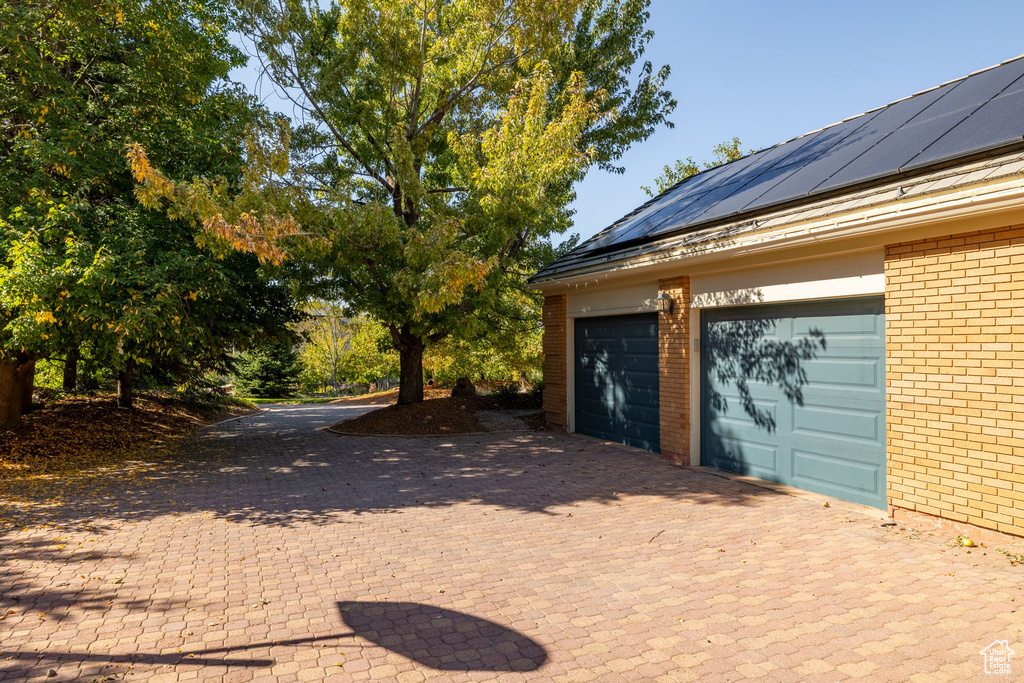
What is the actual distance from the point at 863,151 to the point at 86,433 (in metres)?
14.8

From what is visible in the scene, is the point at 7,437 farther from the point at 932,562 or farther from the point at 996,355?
the point at 996,355

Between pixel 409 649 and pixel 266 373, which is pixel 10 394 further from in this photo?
pixel 266 373

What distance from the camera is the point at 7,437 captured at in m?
10.9

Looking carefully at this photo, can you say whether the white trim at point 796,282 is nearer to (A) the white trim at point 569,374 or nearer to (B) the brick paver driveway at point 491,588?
(B) the brick paver driveway at point 491,588

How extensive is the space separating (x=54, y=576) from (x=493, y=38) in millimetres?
12194

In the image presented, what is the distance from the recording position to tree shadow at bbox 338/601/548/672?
3576 millimetres

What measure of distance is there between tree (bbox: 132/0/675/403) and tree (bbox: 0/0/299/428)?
3.46 feet

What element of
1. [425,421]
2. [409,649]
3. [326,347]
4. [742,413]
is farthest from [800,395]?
[326,347]

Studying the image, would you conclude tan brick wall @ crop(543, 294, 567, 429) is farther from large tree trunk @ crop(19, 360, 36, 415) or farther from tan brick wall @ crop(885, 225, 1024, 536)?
large tree trunk @ crop(19, 360, 36, 415)

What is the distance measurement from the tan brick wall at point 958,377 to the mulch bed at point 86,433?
38.1 feet

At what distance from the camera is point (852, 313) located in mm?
6605

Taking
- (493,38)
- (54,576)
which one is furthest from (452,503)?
(493,38)

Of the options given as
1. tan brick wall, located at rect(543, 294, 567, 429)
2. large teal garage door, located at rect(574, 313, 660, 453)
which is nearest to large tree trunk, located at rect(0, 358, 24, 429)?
tan brick wall, located at rect(543, 294, 567, 429)

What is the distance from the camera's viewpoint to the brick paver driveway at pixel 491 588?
11.7 ft
